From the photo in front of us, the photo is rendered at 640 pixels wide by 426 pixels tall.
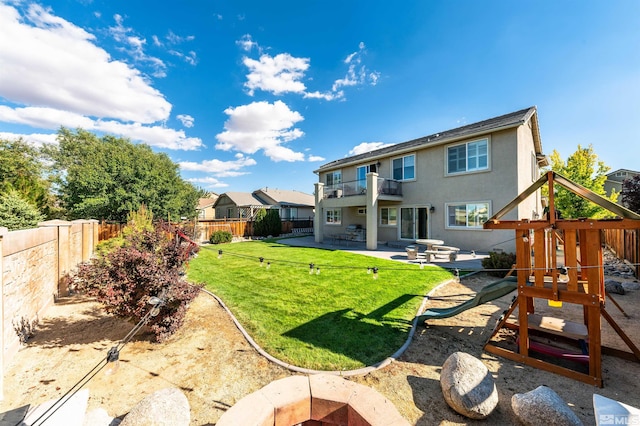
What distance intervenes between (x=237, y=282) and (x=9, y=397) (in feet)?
A: 17.7

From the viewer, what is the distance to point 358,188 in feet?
55.5

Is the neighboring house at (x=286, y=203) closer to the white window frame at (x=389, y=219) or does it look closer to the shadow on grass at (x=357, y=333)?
the white window frame at (x=389, y=219)

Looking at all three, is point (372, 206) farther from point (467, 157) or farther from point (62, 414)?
point (62, 414)

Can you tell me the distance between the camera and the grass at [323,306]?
14.1 ft

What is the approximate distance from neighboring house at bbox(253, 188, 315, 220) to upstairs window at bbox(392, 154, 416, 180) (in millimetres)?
17698

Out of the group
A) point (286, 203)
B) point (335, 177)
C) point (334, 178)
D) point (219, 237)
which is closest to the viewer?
point (219, 237)

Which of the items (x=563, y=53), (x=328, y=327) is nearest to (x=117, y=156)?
(x=328, y=327)

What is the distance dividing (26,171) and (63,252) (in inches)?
1055

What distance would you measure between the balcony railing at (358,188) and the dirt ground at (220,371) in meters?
10.5

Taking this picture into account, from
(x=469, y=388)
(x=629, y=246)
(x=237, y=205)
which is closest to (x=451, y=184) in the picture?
(x=629, y=246)

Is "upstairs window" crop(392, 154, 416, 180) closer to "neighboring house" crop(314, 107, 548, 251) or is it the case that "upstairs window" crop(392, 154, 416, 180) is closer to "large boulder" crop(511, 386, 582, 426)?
"neighboring house" crop(314, 107, 548, 251)

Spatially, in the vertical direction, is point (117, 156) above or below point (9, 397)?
above

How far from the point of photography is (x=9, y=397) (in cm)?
331

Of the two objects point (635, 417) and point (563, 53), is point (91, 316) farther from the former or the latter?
point (563, 53)
